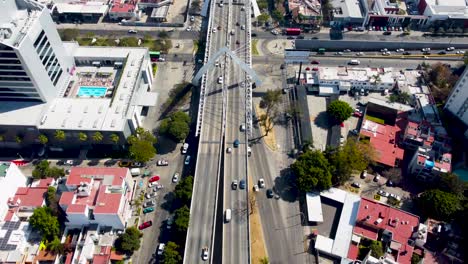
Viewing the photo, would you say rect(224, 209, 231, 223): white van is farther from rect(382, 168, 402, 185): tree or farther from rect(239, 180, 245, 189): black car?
rect(382, 168, 402, 185): tree

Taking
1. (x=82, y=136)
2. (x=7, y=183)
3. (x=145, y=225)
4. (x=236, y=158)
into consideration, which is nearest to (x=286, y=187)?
(x=236, y=158)

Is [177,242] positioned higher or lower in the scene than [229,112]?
lower

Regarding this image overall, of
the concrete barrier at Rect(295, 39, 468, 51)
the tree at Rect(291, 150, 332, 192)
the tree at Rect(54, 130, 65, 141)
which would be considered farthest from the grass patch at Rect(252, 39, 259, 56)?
the tree at Rect(54, 130, 65, 141)

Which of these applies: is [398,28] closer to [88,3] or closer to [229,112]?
[229,112]

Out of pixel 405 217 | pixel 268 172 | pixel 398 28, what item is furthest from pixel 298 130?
pixel 398 28

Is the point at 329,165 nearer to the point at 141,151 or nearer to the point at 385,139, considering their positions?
the point at 385,139
